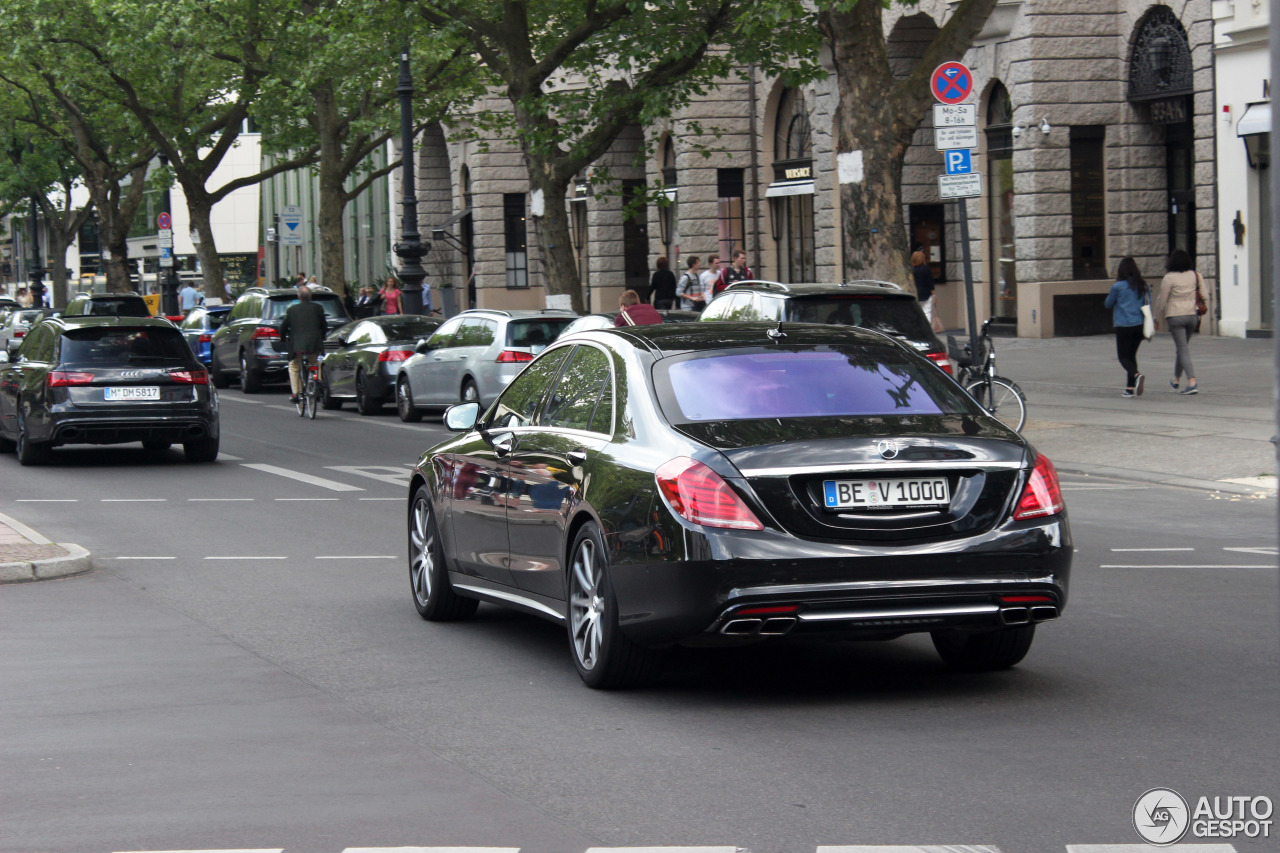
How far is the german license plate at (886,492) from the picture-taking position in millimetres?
6902

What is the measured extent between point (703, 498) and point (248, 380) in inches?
1052

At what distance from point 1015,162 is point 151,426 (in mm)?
18237

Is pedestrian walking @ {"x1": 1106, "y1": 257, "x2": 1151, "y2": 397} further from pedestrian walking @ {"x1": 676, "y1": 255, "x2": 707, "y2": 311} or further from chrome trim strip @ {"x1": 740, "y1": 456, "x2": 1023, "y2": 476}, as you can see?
chrome trim strip @ {"x1": 740, "y1": 456, "x2": 1023, "y2": 476}

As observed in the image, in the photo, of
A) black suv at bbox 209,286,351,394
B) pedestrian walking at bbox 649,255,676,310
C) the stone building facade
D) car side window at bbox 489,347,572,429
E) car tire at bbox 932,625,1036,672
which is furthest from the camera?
pedestrian walking at bbox 649,255,676,310

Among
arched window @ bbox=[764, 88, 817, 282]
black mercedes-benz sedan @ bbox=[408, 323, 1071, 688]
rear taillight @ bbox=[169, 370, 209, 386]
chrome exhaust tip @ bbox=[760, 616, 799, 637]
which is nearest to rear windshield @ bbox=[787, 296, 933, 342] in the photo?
rear taillight @ bbox=[169, 370, 209, 386]

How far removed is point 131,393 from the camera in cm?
A: 1897

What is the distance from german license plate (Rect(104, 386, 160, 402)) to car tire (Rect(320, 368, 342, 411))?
29.1 feet

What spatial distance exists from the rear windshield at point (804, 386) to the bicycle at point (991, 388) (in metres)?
11.3

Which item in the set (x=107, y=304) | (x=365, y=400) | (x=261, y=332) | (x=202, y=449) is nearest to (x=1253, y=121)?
(x=365, y=400)

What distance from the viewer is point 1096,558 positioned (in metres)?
11.3

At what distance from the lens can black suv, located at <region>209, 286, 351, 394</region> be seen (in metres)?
32.3

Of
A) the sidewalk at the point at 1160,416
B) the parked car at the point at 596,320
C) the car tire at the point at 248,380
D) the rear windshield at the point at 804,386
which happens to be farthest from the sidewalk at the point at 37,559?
the car tire at the point at 248,380

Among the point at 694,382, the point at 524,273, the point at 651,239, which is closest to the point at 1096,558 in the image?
the point at 694,382

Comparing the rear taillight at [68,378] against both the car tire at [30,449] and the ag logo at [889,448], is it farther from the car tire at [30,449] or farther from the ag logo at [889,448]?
the ag logo at [889,448]
